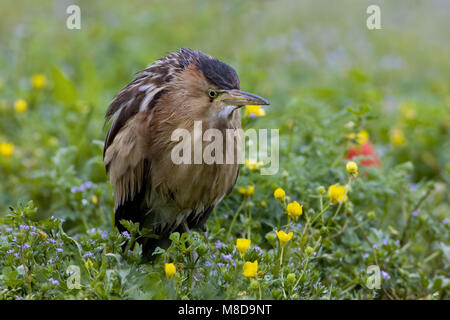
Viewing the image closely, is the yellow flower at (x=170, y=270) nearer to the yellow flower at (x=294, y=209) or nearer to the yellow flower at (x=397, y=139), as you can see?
the yellow flower at (x=294, y=209)

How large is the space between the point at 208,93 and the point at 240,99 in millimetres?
184

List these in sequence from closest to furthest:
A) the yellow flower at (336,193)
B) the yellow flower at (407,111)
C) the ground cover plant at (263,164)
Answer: the ground cover plant at (263,164)
the yellow flower at (336,193)
the yellow flower at (407,111)

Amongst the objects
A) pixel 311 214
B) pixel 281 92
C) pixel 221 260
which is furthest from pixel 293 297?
pixel 281 92

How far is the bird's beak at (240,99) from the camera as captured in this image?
3.03m

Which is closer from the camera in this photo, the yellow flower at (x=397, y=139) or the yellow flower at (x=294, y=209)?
the yellow flower at (x=294, y=209)

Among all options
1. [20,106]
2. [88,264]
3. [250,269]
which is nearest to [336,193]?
[250,269]

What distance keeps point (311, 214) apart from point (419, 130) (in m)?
2.33

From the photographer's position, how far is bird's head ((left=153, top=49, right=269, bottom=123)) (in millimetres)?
3092

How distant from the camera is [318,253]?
11.1 ft

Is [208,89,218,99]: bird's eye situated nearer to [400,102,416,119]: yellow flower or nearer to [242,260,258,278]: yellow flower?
[242,260,258,278]: yellow flower

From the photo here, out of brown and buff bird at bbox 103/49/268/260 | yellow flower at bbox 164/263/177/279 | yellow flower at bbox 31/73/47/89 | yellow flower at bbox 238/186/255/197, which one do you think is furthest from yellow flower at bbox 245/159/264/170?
yellow flower at bbox 31/73/47/89

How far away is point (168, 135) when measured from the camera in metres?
3.18

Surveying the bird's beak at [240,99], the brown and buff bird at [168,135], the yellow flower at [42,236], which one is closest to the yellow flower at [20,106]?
the brown and buff bird at [168,135]

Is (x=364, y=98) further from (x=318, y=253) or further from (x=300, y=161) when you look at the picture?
(x=318, y=253)
